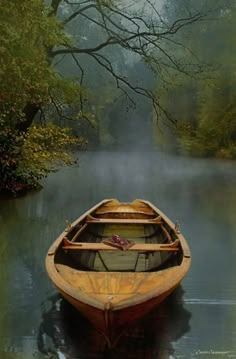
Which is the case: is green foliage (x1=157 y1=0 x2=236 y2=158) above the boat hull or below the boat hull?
above

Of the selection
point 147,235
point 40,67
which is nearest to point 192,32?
point 40,67

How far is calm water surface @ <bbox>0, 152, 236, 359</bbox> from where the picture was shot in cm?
514

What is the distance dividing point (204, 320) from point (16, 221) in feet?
22.2

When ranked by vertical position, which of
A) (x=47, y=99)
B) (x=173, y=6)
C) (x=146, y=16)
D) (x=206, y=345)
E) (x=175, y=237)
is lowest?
(x=206, y=345)

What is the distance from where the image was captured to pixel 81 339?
5.27m

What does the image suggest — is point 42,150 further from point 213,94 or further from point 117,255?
point 213,94

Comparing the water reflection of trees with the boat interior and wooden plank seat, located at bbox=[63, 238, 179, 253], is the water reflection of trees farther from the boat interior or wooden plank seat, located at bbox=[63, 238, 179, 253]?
wooden plank seat, located at bbox=[63, 238, 179, 253]

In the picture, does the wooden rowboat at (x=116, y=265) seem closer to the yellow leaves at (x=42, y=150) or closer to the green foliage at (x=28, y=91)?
the green foliage at (x=28, y=91)

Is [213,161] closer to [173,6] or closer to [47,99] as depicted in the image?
[173,6]

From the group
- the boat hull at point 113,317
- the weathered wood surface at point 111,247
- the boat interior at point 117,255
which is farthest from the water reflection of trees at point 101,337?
the weathered wood surface at point 111,247

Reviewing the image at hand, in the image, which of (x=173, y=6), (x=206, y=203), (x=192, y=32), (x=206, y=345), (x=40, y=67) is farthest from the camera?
(x=173, y=6)

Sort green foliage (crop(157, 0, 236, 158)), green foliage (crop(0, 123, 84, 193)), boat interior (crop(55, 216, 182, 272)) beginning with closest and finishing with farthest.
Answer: boat interior (crop(55, 216, 182, 272)) → green foliage (crop(0, 123, 84, 193)) → green foliage (crop(157, 0, 236, 158))

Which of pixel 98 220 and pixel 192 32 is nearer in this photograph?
pixel 98 220

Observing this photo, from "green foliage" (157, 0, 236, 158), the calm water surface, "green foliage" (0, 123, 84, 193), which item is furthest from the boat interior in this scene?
"green foliage" (157, 0, 236, 158)
